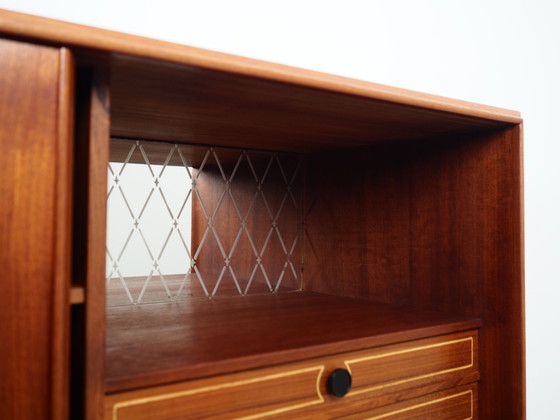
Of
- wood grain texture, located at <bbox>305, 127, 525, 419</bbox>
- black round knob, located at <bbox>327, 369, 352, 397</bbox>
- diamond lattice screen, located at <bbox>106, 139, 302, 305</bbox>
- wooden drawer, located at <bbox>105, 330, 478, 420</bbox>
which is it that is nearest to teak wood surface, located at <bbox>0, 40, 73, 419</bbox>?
wooden drawer, located at <bbox>105, 330, 478, 420</bbox>

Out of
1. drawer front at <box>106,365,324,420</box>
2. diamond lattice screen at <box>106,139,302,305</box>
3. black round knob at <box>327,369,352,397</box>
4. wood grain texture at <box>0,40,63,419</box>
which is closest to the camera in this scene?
wood grain texture at <box>0,40,63,419</box>

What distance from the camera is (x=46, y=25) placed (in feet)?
1.87

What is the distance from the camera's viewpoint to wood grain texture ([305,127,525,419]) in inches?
40.7

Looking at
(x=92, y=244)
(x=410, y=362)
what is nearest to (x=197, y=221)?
(x=410, y=362)

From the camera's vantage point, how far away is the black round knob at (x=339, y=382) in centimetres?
84

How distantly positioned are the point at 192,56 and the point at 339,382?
1.76 feet

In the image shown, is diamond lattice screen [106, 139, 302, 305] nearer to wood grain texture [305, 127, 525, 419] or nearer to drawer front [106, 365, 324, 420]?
wood grain texture [305, 127, 525, 419]

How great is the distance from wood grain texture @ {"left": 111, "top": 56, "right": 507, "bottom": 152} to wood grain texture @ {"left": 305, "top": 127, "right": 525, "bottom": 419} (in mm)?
66

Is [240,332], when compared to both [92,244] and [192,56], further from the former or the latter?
[192,56]

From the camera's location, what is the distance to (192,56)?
0.66 meters

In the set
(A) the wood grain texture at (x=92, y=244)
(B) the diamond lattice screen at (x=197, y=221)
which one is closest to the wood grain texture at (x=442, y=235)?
(B) the diamond lattice screen at (x=197, y=221)

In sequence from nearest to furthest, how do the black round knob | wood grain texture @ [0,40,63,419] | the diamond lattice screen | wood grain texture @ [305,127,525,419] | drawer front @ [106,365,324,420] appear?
wood grain texture @ [0,40,63,419] < drawer front @ [106,365,324,420] < the black round knob < wood grain texture @ [305,127,525,419] < the diamond lattice screen

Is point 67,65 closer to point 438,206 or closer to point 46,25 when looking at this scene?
point 46,25

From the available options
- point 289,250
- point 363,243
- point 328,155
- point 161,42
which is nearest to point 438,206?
point 363,243
